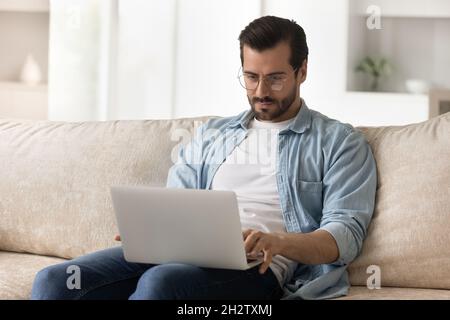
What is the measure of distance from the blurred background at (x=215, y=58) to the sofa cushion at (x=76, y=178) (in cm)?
223

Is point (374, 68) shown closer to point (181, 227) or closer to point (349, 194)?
point (349, 194)

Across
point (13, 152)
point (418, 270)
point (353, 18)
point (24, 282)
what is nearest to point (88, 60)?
point (353, 18)

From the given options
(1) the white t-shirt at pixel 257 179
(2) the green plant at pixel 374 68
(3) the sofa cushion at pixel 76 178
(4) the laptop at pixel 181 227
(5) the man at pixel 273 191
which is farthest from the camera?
(2) the green plant at pixel 374 68

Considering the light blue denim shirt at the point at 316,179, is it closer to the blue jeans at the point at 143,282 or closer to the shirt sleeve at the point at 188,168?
the shirt sleeve at the point at 188,168

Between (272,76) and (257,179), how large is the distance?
0.27 m

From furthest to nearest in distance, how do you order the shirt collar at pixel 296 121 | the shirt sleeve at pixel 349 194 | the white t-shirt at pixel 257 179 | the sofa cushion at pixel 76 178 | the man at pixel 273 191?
the sofa cushion at pixel 76 178 → the shirt collar at pixel 296 121 → the white t-shirt at pixel 257 179 → the shirt sleeve at pixel 349 194 → the man at pixel 273 191

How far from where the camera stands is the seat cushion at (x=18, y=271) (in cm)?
199

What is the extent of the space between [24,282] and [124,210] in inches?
16.9

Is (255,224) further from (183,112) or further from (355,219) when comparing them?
(183,112)

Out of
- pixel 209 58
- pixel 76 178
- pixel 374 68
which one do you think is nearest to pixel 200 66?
pixel 209 58

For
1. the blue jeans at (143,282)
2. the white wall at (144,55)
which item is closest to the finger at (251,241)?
the blue jeans at (143,282)

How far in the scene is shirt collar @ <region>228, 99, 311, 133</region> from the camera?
214cm

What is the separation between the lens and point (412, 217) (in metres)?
1.97

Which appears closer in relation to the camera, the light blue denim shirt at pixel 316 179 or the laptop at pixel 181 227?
the laptop at pixel 181 227
